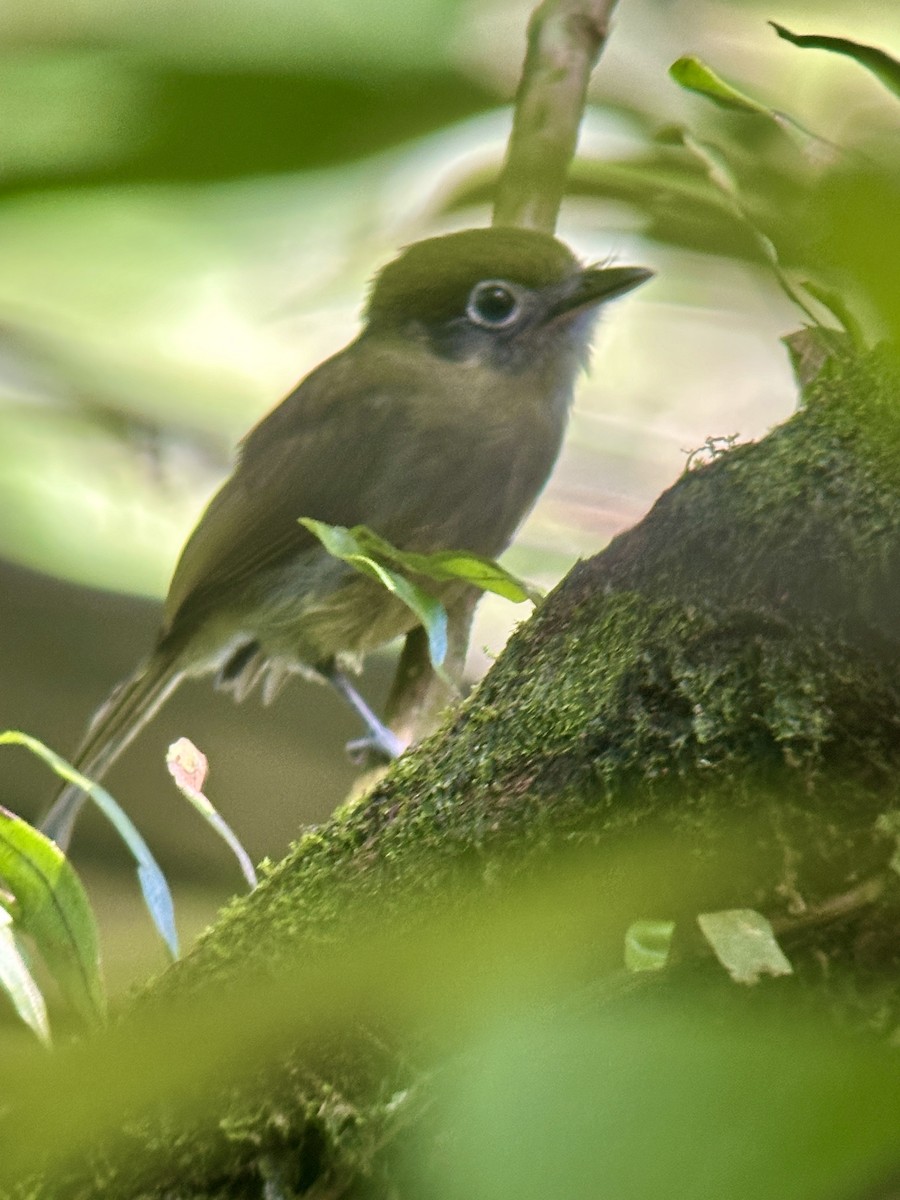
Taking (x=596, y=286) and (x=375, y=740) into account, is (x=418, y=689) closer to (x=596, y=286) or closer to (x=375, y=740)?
(x=375, y=740)

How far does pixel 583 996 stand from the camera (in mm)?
578

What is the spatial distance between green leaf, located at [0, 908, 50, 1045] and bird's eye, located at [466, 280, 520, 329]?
1353 mm

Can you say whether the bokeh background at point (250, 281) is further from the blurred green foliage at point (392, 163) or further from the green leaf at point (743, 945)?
the green leaf at point (743, 945)

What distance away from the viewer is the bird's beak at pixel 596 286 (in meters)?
1.90

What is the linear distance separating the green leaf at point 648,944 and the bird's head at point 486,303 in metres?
1.46

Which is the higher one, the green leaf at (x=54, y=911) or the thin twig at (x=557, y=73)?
the thin twig at (x=557, y=73)

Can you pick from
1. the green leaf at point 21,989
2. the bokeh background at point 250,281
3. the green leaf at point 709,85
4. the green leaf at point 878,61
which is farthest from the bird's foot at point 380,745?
the green leaf at point 878,61

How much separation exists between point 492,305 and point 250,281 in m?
0.39

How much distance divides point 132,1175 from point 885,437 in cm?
54

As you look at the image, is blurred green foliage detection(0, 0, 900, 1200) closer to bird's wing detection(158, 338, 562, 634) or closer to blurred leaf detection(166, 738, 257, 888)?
blurred leaf detection(166, 738, 257, 888)

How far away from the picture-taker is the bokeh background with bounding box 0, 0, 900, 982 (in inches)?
22.2

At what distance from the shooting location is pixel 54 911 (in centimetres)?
90

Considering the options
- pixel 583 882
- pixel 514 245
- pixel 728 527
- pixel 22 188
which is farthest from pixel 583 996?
pixel 514 245

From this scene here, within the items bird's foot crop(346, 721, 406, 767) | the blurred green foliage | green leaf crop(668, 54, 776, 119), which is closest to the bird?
bird's foot crop(346, 721, 406, 767)
